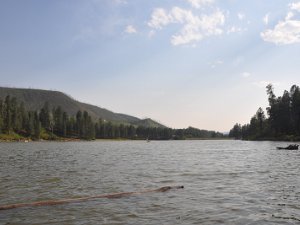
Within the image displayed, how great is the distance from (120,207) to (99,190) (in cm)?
673

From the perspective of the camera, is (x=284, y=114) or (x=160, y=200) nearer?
(x=160, y=200)

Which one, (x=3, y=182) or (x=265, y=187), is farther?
(x=3, y=182)

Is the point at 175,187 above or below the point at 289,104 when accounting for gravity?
below

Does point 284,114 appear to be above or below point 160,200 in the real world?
above

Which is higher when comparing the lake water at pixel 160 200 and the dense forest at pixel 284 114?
the dense forest at pixel 284 114

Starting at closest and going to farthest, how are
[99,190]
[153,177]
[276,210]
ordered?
[276,210], [99,190], [153,177]

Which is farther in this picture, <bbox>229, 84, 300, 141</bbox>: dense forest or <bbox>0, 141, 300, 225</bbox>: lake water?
<bbox>229, 84, 300, 141</bbox>: dense forest

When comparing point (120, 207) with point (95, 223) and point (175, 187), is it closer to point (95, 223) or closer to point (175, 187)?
point (95, 223)

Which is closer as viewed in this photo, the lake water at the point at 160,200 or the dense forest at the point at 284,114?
the lake water at the point at 160,200

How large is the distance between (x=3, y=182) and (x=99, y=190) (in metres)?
9.79

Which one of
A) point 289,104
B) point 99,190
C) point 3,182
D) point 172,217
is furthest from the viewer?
point 289,104

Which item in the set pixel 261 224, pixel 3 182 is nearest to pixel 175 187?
pixel 261 224

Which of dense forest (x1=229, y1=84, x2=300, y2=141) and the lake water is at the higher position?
dense forest (x1=229, y1=84, x2=300, y2=141)

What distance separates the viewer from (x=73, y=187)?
29.7 meters
